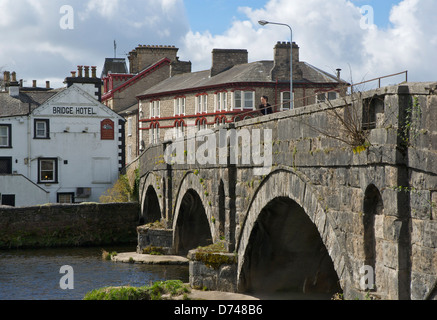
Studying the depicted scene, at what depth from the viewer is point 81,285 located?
2361 centimetres

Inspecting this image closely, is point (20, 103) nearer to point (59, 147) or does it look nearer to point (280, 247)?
point (59, 147)

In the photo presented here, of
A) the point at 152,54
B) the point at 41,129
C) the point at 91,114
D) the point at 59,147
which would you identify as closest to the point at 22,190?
the point at 59,147

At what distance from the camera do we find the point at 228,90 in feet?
162

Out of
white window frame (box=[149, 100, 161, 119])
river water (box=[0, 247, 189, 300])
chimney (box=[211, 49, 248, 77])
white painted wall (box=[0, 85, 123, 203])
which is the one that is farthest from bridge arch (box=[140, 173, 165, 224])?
white window frame (box=[149, 100, 161, 119])

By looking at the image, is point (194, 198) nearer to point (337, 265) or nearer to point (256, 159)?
point (256, 159)

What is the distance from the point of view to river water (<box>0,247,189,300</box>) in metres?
22.5

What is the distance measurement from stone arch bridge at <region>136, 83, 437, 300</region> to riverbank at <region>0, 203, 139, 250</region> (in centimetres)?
1638

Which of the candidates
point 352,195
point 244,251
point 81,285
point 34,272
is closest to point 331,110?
point 352,195

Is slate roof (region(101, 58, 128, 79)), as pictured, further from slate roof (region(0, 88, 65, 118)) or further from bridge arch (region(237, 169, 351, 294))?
bridge arch (region(237, 169, 351, 294))

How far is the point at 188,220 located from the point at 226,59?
27706mm

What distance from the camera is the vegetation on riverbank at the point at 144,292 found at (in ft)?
55.5

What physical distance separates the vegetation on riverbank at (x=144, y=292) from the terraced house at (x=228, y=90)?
2753cm

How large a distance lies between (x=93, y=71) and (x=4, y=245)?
17194mm

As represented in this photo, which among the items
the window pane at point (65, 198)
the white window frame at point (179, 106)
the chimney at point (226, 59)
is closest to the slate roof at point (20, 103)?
the window pane at point (65, 198)
